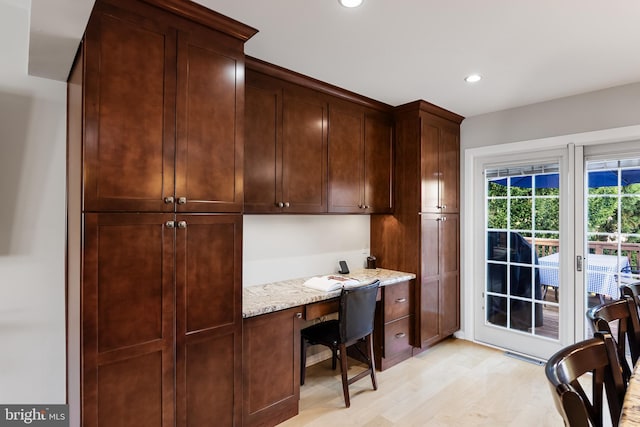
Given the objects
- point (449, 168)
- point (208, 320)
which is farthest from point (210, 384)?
point (449, 168)

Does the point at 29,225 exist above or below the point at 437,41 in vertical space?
below

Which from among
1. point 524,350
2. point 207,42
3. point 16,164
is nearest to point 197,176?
point 207,42

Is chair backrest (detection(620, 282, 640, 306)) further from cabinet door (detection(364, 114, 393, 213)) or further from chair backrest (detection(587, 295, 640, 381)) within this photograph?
cabinet door (detection(364, 114, 393, 213))

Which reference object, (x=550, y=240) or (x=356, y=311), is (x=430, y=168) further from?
(x=356, y=311)

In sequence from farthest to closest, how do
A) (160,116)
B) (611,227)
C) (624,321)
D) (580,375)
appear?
1. (611,227)
2. (160,116)
3. (624,321)
4. (580,375)

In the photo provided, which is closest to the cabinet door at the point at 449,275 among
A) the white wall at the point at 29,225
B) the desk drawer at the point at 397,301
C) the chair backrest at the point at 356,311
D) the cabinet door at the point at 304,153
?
the desk drawer at the point at 397,301

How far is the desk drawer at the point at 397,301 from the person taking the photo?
311 centimetres

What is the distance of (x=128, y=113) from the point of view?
1.64m

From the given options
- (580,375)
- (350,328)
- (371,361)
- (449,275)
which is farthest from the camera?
(449,275)

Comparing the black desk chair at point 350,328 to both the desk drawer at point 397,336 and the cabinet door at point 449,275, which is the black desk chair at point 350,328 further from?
the cabinet door at point 449,275

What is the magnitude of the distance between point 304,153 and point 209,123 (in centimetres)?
103

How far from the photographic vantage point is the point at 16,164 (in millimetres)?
1934

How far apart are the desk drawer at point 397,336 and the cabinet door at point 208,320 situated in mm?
1537

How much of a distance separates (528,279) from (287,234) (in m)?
2.49
